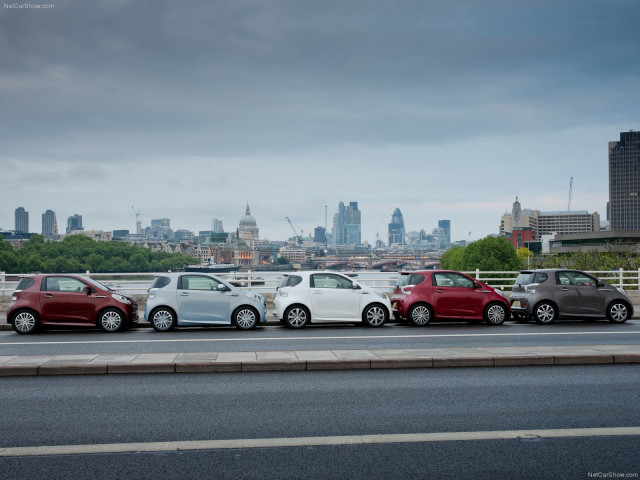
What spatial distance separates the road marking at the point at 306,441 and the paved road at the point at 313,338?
625 centimetres

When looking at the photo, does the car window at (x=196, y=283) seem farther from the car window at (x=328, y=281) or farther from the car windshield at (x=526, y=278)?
the car windshield at (x=526, y=278)

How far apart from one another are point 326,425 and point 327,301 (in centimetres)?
1077

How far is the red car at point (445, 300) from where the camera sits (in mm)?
18266

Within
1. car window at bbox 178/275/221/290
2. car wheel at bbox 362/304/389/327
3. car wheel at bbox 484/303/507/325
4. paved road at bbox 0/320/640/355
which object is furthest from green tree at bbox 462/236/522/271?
car window at bbox 178/275/221/290

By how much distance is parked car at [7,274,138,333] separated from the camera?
16453 millimetres

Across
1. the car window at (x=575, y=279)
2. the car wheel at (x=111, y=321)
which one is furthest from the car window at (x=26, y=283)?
the car window at (x=575, y=279)

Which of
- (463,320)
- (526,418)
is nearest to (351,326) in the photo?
(463,320)

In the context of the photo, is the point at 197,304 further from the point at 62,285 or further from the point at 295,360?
the point at 295,360

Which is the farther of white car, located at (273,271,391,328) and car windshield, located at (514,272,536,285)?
car windshield, located at (514,272,536,285)

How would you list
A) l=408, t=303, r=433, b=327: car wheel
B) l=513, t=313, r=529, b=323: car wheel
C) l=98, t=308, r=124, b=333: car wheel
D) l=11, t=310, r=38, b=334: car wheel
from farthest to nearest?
l=513, t=313, r=529, b=323: car wheel < l=408, t=303, r=433, b=327: car wheel < l=98, t=308, r=124, b=333: car wheel < l=11, t=310, r=38, b=334: car wheel

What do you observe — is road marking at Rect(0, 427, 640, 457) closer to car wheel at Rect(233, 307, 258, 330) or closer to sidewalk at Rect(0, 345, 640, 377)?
sidewalk at Rect(0, 345, 640, 377)

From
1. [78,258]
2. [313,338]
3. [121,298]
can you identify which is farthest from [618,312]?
[78,258]

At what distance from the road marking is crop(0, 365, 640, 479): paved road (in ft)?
0.06

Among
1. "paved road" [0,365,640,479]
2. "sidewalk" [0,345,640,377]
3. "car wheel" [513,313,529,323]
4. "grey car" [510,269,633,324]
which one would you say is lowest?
"car wheel" [513,313,529,323]
